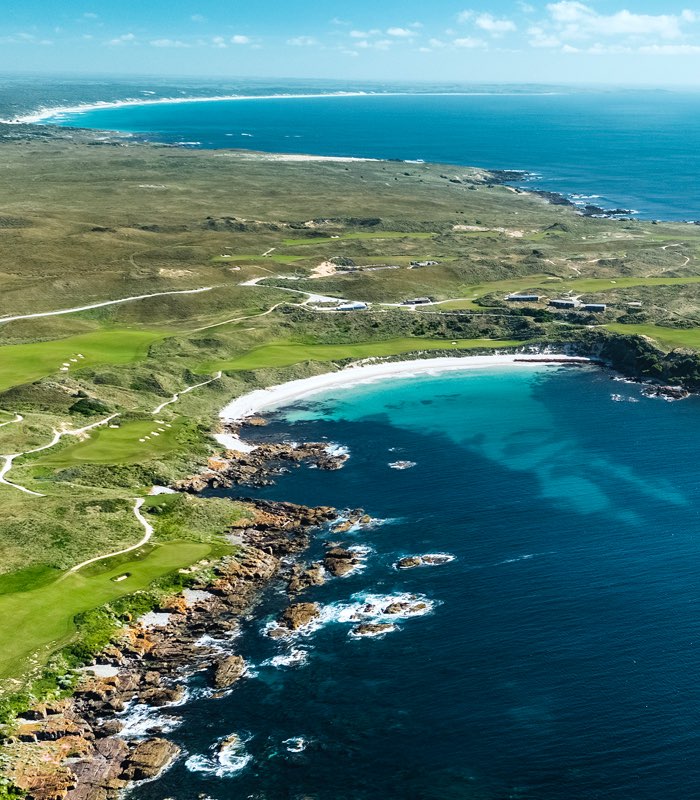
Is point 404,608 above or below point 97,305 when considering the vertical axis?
below

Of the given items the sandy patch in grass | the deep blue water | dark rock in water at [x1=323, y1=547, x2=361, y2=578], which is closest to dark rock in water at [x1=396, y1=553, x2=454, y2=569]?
the deep blue water

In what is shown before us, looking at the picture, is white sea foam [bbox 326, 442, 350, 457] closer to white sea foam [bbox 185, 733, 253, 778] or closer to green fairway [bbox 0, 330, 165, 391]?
green fairway [bbox 0, 330, 165, 391]

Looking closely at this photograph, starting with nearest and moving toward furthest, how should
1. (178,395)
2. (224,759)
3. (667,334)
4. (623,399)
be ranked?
(224,759) → (178,395) → (623,399) → (667,334)

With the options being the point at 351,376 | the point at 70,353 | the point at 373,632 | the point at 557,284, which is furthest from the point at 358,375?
the point at 373,632

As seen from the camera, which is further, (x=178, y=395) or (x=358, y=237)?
(x=358, y=237)

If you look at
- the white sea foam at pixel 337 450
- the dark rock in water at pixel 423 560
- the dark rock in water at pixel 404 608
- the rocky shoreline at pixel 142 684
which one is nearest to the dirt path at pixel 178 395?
the white sea foam at pixel 337 450

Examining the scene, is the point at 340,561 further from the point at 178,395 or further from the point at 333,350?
the point at 333,350

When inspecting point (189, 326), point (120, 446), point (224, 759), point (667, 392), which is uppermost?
point (189, 326)

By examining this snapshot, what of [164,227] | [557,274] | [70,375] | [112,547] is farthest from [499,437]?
[164,227]
